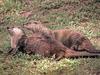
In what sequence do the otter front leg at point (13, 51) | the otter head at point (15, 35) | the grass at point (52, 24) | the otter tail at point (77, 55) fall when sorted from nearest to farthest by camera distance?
the grass at point (52, 24) → the otter tail at point (77, 55) → the otter front leg at point (13, 51) → the otter head at point (15, 35)

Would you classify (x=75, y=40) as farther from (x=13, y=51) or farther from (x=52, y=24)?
(x=52, y=24)

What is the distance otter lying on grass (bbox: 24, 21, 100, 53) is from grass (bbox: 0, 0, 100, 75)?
0.48 m

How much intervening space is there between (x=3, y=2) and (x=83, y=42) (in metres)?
4.20

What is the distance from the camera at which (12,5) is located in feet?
35.4

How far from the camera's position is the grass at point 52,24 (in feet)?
21.0

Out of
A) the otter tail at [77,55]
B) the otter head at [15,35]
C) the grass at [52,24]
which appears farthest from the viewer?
the otter head at [15,35]

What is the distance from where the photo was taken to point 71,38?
754cm

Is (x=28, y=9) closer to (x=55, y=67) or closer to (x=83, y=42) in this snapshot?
(x=83, y=42)

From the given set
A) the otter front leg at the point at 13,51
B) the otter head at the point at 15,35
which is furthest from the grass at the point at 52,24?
the otter head at the point at 15,35

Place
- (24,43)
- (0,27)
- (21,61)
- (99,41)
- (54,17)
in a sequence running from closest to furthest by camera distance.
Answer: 1. (21,61)
2. (24,43)
3. (99,41)
4. (0,27)
5. (54,17)

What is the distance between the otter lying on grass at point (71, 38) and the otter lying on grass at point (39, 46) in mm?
197

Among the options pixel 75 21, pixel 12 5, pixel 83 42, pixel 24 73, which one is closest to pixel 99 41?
pixel 83 42

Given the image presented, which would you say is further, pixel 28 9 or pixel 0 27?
pixel 28 9

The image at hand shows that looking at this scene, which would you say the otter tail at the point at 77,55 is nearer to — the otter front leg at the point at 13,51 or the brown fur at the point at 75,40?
the brown fur at the point at 75,40
